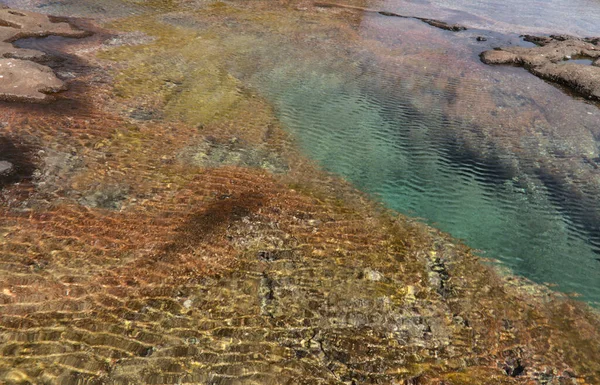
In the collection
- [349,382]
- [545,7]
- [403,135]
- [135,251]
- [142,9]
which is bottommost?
[349,382]

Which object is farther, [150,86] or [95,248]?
[150,86]

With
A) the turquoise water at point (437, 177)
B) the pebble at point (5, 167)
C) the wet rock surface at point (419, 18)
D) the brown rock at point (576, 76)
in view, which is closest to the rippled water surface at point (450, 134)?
the turquoise water at point (437, 177)

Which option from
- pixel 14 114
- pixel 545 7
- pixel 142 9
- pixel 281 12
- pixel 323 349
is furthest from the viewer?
pixel 545 7

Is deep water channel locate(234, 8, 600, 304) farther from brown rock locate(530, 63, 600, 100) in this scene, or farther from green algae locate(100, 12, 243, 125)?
green algae locate(100, 12, 243, 125)

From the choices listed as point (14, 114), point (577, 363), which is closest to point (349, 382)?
point (577, 363)

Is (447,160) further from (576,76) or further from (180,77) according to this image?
(576,76)

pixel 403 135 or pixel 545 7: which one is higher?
pixel 545 7

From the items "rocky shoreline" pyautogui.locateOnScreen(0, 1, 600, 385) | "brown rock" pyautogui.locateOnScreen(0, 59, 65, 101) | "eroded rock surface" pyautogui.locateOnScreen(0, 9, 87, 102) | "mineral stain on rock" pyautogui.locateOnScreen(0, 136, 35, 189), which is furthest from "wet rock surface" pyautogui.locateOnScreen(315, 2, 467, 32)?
"mineral stain on rock" pyautogui.locateOnScreen(0, 136, 35, 189)

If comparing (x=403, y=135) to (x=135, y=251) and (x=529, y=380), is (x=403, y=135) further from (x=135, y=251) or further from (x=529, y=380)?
(x=135, y=251)
